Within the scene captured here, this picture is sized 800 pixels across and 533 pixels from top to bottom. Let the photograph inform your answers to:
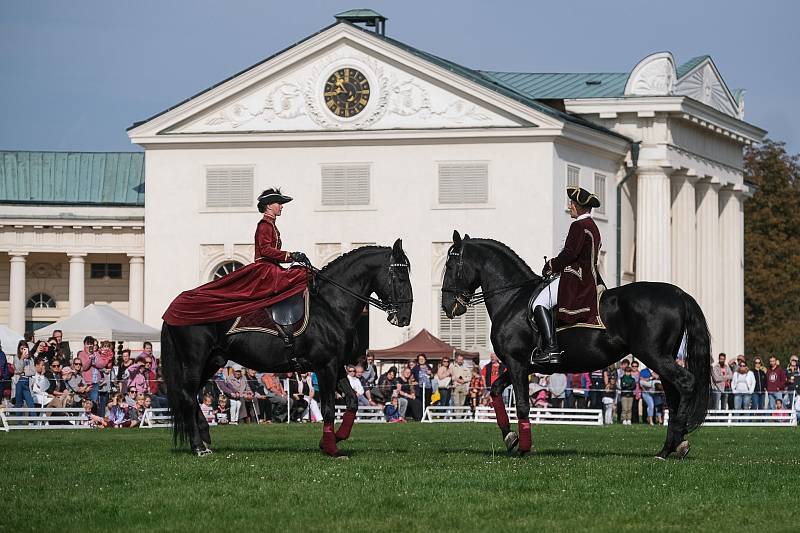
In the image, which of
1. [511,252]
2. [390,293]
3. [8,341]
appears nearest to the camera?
[390,293]

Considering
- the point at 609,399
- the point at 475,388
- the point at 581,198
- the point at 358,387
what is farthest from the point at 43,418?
the point at 581,198

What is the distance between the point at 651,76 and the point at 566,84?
5.27m

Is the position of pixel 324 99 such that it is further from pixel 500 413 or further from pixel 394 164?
pixel 500 413

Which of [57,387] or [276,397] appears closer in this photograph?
[57,387]

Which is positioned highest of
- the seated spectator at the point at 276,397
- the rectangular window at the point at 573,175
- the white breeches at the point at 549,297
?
the rectangular window at the point at 573,175

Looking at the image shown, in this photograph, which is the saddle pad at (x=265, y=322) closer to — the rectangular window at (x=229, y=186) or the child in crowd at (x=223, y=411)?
the child in crowd at (x=223, y=411)

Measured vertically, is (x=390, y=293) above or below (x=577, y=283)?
below

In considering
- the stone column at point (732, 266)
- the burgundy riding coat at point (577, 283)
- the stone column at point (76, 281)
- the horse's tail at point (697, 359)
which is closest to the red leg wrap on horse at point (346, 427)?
the burgundy riding coat at point (577, 283)

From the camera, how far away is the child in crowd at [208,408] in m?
36.6

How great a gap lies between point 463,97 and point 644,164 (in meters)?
7.77

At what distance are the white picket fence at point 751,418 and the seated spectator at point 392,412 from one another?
6064 mm

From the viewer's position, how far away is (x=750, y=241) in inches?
3194

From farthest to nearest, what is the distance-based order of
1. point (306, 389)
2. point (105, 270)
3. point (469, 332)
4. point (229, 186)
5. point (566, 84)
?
point (566, 84)
point (105, 270)
point (229, 186)
point (469, 332)
point (306, 389)

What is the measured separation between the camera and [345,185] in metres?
61.1
